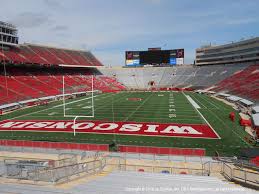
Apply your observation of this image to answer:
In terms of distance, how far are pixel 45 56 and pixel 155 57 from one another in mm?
24816

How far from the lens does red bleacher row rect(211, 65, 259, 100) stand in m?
41.0

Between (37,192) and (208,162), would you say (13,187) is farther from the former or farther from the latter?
(208,162)

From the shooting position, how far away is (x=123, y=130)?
23.4m

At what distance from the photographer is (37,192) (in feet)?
23.0

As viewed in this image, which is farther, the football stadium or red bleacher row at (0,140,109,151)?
red bleacher row at (0,140,109,151)

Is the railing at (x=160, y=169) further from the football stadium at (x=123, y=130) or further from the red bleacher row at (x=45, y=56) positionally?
the red bleacher row at (x=45, y=56)

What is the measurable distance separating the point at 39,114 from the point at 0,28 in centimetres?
2477

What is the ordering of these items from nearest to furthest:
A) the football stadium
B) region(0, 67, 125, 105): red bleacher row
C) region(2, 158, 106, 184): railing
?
region(2, 158, 106, 184): railing, the football stadium, region(0, 67, 125, 105): red bleacher row

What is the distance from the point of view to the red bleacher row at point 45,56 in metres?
51.8

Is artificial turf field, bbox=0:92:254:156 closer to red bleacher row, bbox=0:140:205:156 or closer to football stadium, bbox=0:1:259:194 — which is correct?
football stadium, bbox=0:1:259:194

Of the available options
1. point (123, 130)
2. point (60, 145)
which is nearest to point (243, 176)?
point (60, 145)

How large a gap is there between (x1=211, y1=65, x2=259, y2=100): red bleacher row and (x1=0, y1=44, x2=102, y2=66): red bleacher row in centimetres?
3206

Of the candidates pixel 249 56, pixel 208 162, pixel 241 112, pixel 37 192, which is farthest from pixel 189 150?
pixel 249 56

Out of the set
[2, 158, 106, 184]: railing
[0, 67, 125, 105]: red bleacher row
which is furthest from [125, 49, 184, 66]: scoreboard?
[2, 158, 106, 184]: railing
